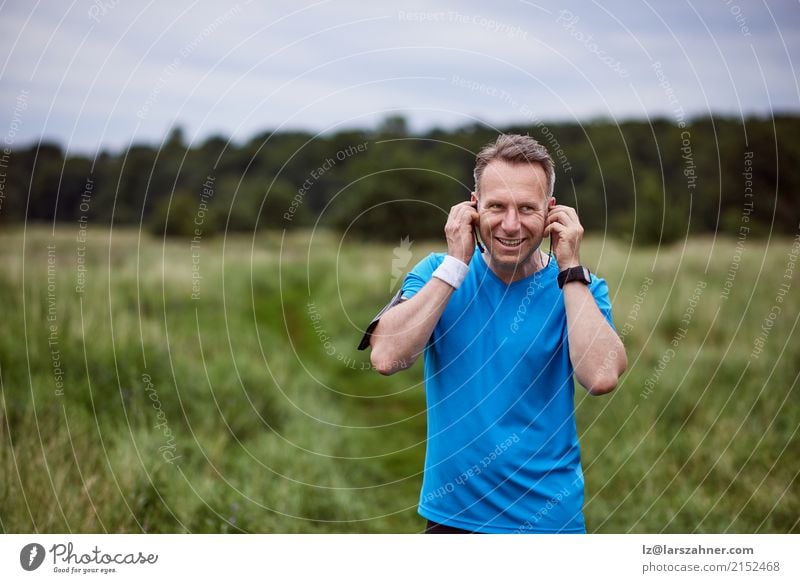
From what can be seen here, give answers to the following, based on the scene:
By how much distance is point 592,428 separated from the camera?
6898 mm

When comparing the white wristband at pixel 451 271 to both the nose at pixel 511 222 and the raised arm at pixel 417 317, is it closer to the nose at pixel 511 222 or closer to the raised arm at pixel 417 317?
the raised arm at pixel 417 317

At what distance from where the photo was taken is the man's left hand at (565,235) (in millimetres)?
2863

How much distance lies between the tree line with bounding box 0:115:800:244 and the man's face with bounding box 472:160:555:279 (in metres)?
8.84

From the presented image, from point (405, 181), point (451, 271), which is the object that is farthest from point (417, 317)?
point (405, 181)

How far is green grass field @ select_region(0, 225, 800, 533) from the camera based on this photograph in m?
4.91

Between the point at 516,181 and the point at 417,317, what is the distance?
0.64 meters

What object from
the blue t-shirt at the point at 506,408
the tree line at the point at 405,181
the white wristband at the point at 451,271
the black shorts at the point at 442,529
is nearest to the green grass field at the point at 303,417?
the black shorts at the point at 442,529

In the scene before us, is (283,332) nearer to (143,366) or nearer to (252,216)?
(143,366)

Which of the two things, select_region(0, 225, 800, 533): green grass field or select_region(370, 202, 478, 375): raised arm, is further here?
select_region(0, 225, 800, 533): green grass field
